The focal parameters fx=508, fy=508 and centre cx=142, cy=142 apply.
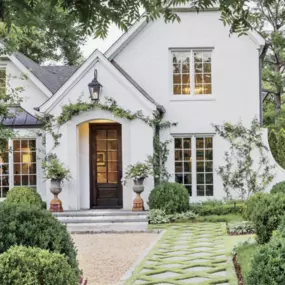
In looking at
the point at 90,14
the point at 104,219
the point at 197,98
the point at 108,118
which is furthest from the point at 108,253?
the point at 90,14

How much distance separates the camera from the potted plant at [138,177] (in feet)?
50.3

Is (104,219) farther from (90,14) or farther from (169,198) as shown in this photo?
(90,14)

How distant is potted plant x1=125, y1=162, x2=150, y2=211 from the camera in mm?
15328

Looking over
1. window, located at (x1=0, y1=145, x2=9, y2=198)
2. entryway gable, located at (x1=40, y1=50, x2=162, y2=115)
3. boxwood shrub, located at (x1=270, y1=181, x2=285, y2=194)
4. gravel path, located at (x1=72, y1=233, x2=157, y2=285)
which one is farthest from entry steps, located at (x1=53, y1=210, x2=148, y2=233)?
boxwood shrub, located at (x1=270, y1=181, x2=285, y2=194)

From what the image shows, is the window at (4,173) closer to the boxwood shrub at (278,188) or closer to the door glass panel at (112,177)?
the door glass panel at (112,177)

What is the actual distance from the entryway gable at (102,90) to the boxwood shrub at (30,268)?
11.1 metres

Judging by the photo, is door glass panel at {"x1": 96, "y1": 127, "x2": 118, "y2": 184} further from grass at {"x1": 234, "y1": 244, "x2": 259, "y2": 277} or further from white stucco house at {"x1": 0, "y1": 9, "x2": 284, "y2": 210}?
grass at {"x1": 234, "y1": 244, "x2": 259, "y2": 277}

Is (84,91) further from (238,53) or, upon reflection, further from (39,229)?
(39,229)

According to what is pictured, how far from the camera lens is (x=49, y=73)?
70.0 ft

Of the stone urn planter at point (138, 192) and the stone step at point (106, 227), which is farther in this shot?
the stone urn planter at point (138, 192)

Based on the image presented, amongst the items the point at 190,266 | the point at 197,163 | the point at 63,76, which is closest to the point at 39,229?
the point at 190,266

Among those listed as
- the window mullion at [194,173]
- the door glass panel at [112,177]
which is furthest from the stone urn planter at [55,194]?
the window mullion at [194,173]

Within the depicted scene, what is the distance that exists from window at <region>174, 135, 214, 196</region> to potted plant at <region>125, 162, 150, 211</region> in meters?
1.80

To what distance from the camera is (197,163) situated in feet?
55.1
